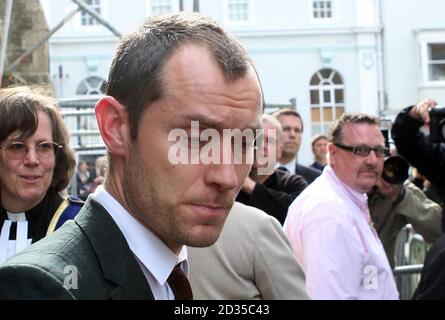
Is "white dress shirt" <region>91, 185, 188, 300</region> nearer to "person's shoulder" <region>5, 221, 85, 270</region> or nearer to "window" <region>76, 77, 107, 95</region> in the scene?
"person's shoulder" <region>5, 221, 85, 270</region>

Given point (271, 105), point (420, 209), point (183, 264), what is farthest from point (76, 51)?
point (183, 264)

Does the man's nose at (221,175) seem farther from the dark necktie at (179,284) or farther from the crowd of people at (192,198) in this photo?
the dark necktie at (179,284)

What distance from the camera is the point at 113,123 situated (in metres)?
1.40

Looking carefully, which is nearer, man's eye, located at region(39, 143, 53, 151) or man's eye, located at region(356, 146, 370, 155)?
man's eye, located at region(39, 143, 53, 151)

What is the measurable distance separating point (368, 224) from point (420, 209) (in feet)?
3.78

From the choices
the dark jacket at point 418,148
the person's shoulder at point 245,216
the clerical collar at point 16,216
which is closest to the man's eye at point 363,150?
the dark jacket at point 418,148

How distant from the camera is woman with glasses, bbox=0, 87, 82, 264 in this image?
240cm

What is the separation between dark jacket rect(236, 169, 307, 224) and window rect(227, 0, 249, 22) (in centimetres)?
212

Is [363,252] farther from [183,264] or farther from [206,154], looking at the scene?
[206,154]

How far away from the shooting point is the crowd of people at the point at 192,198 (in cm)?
132

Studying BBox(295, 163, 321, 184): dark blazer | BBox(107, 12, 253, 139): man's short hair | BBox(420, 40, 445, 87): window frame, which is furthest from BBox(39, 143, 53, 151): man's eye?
BBox(420, 40, 445, 87): window frame

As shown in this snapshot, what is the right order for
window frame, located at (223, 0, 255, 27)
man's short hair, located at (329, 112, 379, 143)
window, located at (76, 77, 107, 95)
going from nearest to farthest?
man's short hair, located at (329, 112, 379, 143)
window frame, located at (223, 0, 255, 27)
window, located at (76, 77, 107, 95)

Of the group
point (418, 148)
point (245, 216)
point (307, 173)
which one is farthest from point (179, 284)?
point (307, 173)
